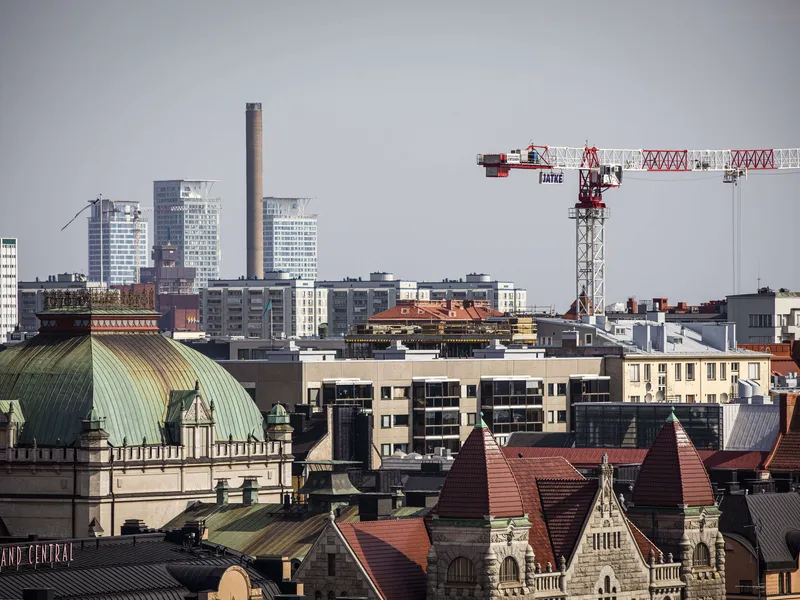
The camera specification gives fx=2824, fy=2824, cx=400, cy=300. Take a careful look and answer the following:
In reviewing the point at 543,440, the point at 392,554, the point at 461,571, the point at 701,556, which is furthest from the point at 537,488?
the point at 543,440

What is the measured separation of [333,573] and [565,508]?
35.9 ft

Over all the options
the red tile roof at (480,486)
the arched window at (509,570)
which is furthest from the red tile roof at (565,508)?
the red tile roof at (480,486)

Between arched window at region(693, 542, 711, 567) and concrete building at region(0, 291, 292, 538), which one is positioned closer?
arched window at region(693, 542, 711, 567)

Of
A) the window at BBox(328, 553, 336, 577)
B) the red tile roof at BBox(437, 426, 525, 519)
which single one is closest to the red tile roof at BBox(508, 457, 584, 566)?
the red tile roof at BBox(437, 426, 525, 519)

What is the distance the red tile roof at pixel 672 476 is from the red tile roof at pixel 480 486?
562 inches

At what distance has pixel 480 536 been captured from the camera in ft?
340

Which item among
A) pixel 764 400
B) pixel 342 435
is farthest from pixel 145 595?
pixel 764 400

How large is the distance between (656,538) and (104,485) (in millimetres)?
36978

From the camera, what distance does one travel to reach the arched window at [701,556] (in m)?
118

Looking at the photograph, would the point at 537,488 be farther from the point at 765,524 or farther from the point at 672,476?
the point at 765,524

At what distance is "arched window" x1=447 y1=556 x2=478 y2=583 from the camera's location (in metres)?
104

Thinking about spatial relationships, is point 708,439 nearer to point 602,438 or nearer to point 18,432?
point 602,438

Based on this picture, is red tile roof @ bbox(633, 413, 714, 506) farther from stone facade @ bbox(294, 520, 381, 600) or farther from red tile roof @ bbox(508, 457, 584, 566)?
stone facade @ bbox(294, 520, 381, 600)

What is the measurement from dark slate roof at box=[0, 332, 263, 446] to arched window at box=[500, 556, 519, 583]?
4579cm
